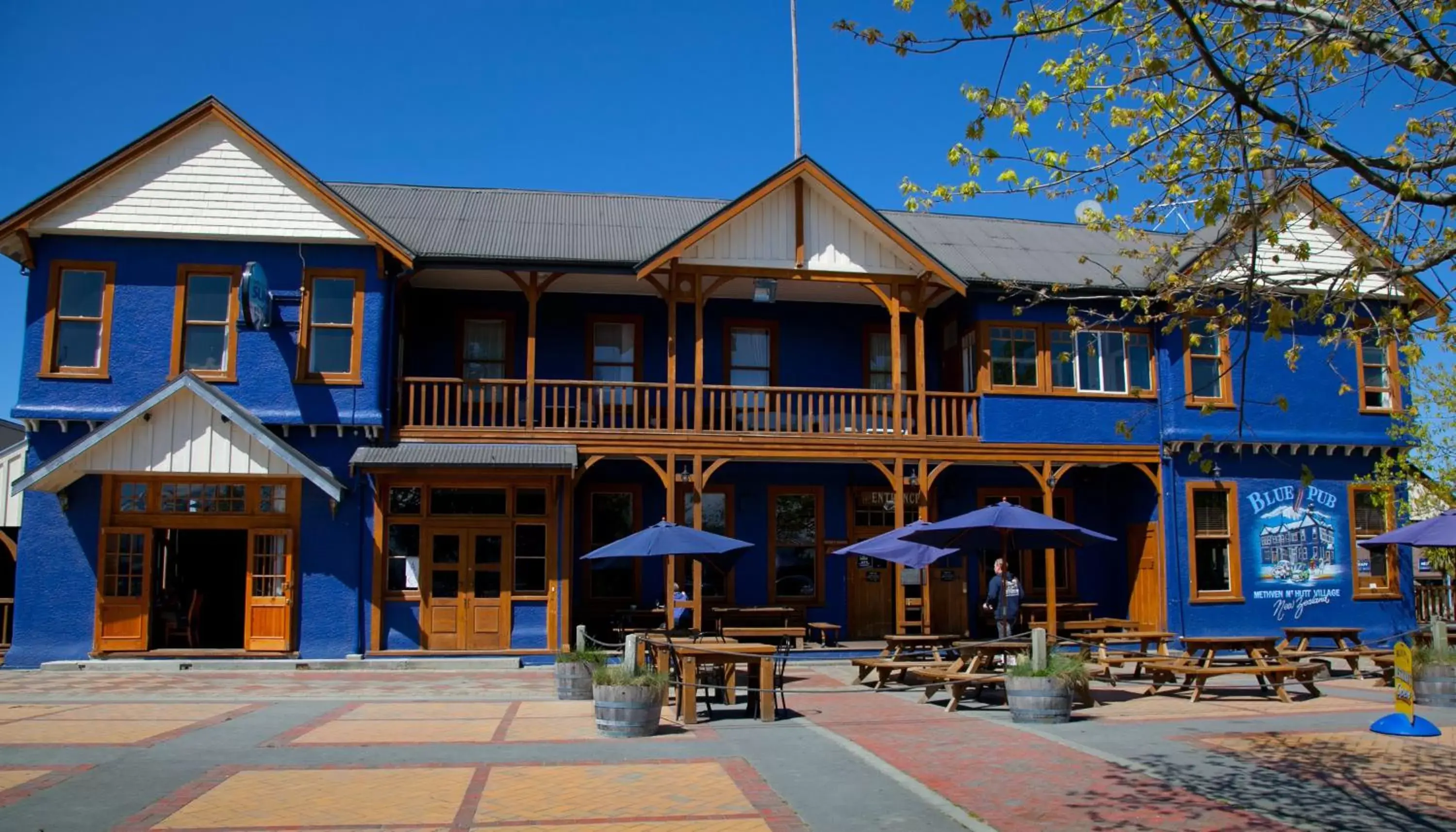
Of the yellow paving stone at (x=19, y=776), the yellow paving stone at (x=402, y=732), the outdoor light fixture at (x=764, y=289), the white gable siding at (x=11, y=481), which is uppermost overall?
the outdoor light fixture at (x=764, y=289)

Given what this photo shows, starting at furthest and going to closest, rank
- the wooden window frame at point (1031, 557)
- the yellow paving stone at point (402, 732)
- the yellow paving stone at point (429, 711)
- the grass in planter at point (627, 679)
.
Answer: the wooden window frame at point (1031, 557) < the yellow paving stone at point (429, 711) < the grass in planter at point (627, 679) < the yellow paving stone at point (402, 732)

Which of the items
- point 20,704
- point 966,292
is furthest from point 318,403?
point 966,292

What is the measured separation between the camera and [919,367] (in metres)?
20.7

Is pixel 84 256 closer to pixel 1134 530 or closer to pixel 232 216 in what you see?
pixel 232 216

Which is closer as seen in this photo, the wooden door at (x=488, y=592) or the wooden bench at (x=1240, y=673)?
the wooden bench at (x=1240, y=673)

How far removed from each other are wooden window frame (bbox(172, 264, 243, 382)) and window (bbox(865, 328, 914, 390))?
36.8 feet

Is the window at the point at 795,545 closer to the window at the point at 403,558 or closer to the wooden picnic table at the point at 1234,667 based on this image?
the window at the point at 403,558

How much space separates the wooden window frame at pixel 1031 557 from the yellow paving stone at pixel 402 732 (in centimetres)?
1283

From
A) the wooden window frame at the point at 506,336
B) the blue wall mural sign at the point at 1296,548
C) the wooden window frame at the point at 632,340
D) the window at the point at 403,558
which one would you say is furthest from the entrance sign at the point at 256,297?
the blue wall mural sign at the point at 1296,548

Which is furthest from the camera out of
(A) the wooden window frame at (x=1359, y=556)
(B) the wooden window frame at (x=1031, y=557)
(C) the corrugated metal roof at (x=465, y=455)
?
(B) the wooden window frame at (x=1031, y=557)

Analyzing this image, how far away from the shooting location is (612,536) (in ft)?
70.7

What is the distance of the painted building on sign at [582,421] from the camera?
18.6 m

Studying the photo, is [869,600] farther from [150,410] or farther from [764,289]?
[150,410]

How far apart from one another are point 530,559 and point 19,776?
428 inches
